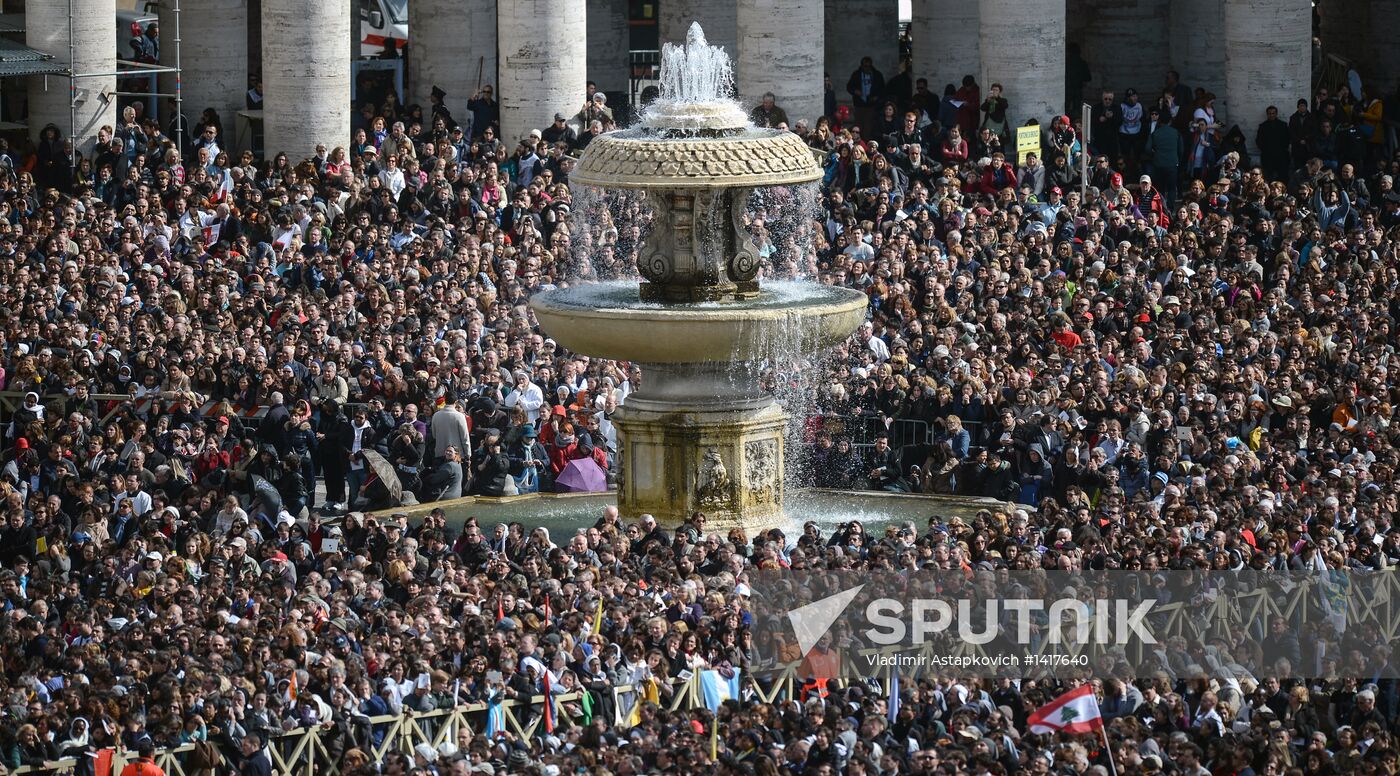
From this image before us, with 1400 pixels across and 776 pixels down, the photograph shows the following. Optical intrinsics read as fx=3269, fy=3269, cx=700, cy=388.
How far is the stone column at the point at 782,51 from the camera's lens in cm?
5328

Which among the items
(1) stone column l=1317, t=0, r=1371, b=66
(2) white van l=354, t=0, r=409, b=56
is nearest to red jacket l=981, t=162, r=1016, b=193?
(1) stone column l=1317, t=0, r=1371, b=66

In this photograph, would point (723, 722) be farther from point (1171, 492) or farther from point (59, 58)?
point (59, 58)

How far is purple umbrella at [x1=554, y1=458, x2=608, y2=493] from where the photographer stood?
3872 centimetres

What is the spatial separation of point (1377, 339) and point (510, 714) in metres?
16.3

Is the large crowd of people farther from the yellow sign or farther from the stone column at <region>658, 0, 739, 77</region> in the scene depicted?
the stone column at <region>658, 0, 739, 77</region>

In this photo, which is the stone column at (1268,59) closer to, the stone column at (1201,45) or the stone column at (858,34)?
the stone column at (1201,45)

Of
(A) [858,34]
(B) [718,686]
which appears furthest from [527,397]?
(A) [858,34]

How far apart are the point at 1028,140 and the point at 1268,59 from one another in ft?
21.2

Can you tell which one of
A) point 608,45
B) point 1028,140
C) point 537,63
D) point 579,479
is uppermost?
point 608,45

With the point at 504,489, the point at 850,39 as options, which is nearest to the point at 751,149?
the point at 504,489

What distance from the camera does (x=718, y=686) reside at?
2947cm

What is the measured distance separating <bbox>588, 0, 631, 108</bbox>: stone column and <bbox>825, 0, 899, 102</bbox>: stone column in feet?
13.6

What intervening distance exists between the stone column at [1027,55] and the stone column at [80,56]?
47.0 feet

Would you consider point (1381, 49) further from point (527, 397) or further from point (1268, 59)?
point (527, 397)
